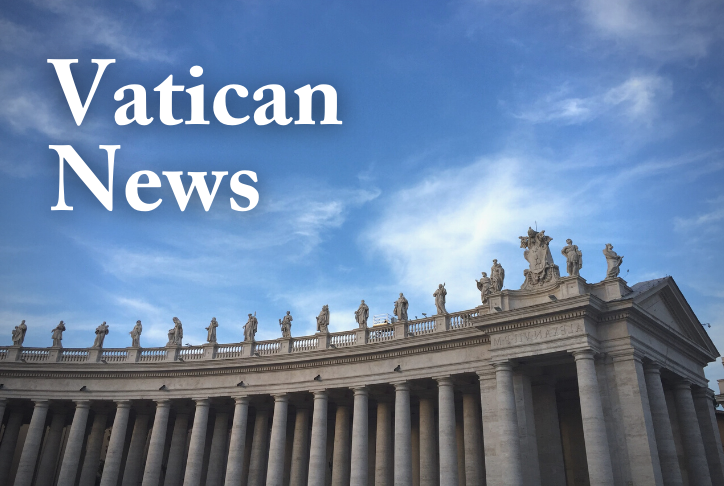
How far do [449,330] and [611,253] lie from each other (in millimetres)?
13397

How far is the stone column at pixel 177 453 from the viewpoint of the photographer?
59.8 metres

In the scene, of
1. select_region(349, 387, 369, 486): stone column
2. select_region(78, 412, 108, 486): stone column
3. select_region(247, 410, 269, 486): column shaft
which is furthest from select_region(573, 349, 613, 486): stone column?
select_region(78, 412, 108, 486): stone column

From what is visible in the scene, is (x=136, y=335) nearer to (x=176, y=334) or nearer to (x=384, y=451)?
(x=176, y=334)

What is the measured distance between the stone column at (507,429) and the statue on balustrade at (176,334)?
34.2 metres

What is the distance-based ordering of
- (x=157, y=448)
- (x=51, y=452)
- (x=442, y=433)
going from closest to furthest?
(x=442, y=433)
(x=157, y=448)
(x=51, y=452)

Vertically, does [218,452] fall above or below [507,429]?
above

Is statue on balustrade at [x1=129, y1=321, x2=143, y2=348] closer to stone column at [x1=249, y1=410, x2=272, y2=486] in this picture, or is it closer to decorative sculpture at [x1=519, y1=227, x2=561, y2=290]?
stone column at [x1=249, y1=410, x2=272, y2=486]

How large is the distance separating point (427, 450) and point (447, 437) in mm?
5324

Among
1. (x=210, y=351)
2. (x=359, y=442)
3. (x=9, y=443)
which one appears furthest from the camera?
(x=9, y=443)

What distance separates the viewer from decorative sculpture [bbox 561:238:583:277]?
4281 cm

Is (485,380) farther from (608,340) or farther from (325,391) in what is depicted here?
(325,391)

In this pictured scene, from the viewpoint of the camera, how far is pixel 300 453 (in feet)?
184

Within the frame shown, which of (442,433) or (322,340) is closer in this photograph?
(442,433)

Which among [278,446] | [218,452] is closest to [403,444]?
[278,446]
